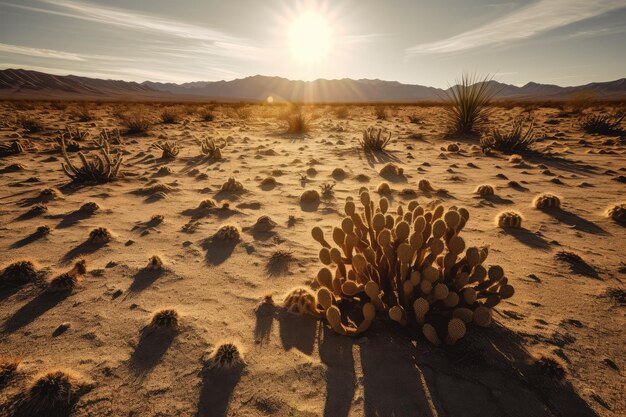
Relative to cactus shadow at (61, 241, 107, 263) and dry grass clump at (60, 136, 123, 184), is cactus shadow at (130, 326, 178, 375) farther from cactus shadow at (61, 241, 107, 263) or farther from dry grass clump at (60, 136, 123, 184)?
dry grass clump at (60, 136, 123, 184)

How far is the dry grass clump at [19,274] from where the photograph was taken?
276 centimetres

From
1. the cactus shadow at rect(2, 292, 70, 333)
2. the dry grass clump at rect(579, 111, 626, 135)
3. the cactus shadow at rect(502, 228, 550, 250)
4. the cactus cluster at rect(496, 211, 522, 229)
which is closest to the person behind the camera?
the cactus shadow at rect(2, 292, 70, 333)

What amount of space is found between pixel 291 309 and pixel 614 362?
7.31 feet

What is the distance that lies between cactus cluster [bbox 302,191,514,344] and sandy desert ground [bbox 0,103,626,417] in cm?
20

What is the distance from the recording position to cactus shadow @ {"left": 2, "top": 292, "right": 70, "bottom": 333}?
2277 millimetres

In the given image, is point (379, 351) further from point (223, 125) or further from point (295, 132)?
point (223, 125)

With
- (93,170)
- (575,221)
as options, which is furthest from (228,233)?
(575,221)

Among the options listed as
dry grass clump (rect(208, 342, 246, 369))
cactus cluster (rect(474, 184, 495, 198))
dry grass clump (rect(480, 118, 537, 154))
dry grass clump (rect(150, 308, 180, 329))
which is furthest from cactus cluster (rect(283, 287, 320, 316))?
dry grass clump (rect(480, 118, 537, 154))

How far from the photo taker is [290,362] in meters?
2.02

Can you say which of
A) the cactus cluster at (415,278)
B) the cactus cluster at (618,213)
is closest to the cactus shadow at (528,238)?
the cactus cluster at (618,213)

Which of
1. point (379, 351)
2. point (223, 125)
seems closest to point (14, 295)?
point (379, 351)

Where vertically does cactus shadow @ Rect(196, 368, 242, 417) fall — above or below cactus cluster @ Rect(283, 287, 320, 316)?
below

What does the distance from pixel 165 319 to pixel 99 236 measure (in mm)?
1969

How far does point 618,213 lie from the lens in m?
3.91
